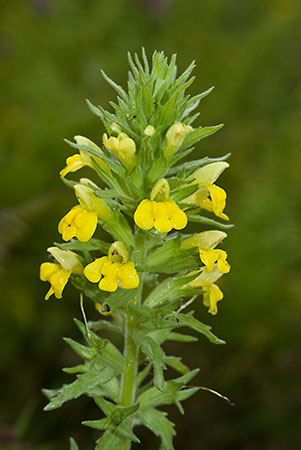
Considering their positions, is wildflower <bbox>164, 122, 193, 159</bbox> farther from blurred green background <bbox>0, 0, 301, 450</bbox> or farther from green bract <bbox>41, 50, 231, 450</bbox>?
blurred green background <bbox>0, 0, 301, 450</bbox>

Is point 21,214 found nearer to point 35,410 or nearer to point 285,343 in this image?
point 35,410

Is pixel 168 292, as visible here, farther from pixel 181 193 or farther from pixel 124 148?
pixel 124 148

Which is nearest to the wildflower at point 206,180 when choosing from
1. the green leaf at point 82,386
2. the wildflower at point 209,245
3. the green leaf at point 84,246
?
the wildflower at point 209,245

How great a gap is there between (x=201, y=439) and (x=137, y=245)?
2967 millimetres

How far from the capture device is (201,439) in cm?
443

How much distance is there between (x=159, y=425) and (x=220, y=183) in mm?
4266

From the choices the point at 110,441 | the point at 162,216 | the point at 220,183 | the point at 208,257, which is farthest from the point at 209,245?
the point at 220,183

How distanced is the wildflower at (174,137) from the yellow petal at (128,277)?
517mm

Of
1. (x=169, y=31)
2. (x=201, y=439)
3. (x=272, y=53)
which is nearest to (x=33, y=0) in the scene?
(x=169, y=31)

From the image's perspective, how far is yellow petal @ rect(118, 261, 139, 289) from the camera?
1884 mm

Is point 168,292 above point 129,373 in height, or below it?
above

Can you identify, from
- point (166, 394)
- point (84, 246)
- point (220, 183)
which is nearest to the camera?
point (84, 246)

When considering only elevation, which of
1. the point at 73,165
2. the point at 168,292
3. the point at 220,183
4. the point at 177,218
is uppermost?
the point at 73,165

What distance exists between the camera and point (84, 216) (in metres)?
2.00
